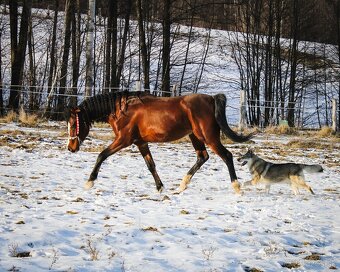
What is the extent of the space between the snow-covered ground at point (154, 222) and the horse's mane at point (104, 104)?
3.54 feet

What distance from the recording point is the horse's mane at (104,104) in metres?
7.18

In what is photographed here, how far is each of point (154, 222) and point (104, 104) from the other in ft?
9.13

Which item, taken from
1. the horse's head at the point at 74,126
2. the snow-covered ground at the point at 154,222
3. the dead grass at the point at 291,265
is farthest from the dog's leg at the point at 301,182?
the horse's head at the point at 74,126

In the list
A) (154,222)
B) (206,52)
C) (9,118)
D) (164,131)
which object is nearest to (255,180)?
(164,131)

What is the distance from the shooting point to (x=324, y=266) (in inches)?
156

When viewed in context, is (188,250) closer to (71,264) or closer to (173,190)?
(71,264)

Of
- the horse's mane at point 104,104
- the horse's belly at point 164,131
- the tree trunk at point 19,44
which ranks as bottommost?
the horse's belly at point 164,131

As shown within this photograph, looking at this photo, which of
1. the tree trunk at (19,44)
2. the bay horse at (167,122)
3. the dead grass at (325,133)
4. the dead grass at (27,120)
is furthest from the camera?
the tree trunk at (19,44)

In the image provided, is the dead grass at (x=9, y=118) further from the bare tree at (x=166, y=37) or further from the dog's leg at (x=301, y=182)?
the dog's leg at (x=301, y=182)

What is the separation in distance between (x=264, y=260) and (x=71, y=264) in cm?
167

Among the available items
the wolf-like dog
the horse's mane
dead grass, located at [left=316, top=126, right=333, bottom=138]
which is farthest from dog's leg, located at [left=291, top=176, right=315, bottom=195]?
dead grass, located at [left=316, top=126, right=333, bottom=138]

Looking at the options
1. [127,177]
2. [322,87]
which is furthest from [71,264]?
[322,87]

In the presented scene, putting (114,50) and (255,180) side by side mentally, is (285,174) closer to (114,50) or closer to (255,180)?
(255,180)

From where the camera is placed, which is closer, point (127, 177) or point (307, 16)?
point (127, 177)
